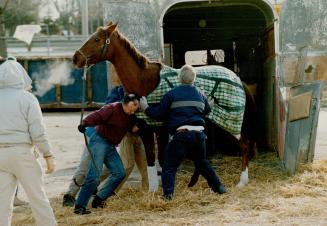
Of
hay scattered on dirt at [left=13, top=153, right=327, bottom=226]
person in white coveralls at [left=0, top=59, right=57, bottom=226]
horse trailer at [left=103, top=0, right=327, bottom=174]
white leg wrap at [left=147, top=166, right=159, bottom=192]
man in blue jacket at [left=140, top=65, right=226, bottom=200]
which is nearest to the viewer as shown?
person in white coveralls at [left=0, top=59, right=57, bottom=226]

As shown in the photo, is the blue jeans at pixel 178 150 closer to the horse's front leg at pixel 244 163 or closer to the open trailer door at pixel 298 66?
the horse's front leg at pixel 244 163

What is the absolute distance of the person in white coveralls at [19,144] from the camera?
528 centimetres

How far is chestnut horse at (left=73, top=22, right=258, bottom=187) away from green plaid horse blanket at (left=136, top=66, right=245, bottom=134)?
150mm

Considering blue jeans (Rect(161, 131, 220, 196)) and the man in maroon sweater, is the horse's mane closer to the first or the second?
the man in maroon sweater

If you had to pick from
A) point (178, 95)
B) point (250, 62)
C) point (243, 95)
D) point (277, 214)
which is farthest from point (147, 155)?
point (250, 62)

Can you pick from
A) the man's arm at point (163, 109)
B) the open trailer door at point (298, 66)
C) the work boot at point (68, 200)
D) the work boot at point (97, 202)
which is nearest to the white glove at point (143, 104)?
the man's arm at point (163, 109)

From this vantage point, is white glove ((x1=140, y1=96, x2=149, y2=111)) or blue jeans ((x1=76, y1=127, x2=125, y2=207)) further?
white glove ((x1=140, y1=96, x2=149, y2=111))

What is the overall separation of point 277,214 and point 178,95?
6.02ft

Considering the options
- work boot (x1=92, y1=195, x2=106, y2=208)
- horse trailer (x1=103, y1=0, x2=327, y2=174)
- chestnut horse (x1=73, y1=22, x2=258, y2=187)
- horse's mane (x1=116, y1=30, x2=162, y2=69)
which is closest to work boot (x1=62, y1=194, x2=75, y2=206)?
work boot (x1=92, y1=195, x2=106, y2=208)

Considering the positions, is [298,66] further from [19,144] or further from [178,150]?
[19,144]

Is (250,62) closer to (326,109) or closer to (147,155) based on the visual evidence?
(147,155)

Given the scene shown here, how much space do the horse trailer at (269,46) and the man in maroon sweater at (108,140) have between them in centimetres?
234

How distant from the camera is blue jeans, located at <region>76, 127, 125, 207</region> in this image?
666 cm

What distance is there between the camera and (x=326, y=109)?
66.4ft
